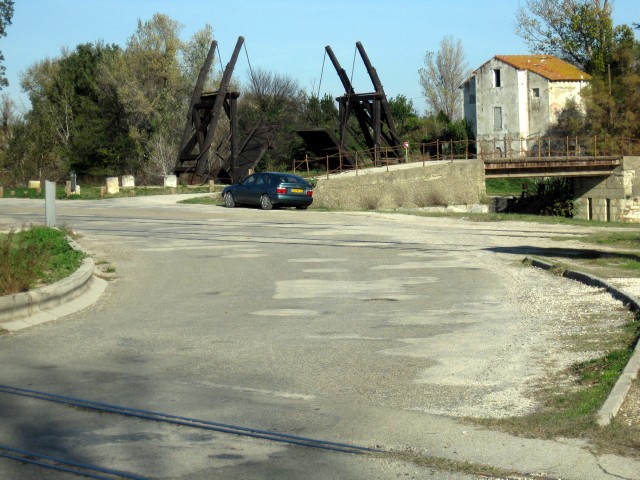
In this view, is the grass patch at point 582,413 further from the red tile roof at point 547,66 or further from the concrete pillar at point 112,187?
the red tile roof at point 547,66

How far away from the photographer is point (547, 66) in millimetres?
80562

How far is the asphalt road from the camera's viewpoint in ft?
19.1

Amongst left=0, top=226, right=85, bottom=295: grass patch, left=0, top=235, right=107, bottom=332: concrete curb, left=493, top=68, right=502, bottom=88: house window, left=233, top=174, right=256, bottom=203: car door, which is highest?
left=493, top=68, right=502, bottom=88: house window

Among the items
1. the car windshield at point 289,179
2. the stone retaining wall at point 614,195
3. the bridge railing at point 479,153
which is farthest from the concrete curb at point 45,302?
the stone retaining wall at point 614,195

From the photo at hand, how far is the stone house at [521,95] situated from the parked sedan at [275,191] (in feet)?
146

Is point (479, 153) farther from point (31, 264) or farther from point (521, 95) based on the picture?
point (31, 264)

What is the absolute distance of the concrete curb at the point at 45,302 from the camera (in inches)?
428

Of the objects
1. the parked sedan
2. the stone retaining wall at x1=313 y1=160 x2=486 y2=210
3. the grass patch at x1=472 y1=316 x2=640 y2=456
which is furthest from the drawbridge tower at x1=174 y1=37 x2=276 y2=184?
the grass patch at x1=472 y1=316 x2=640 y2=456

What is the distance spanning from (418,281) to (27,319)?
6.49 m

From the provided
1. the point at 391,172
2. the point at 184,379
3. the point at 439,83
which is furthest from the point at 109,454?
the point at 439,83

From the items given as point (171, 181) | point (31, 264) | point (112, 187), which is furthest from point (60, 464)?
point (171, 181)

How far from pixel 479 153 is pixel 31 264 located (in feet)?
139

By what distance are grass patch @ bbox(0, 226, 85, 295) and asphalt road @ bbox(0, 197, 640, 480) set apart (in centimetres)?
84

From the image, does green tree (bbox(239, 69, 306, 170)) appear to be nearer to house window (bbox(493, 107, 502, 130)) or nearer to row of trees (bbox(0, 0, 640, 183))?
row of trees (bbox(0, 0, 640, 183))
